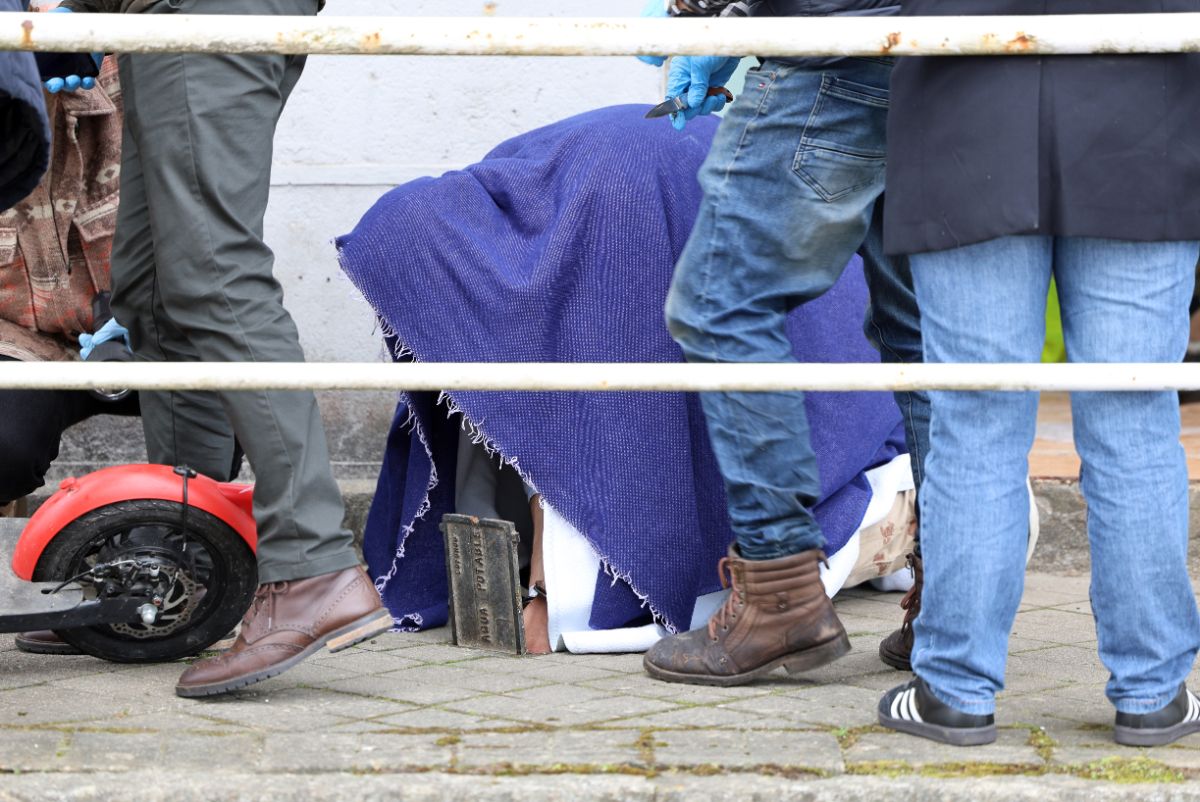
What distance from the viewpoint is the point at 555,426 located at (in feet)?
10.7

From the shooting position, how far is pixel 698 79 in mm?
2891

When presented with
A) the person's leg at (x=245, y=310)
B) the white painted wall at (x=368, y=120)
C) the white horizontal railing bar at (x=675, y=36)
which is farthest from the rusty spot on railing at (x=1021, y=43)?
the white painted wall at (x=368, y=120)

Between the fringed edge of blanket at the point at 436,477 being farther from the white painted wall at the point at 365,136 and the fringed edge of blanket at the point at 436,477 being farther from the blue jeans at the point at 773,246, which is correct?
the white painted wall at the point at 365,136

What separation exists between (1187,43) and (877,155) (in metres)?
0.70

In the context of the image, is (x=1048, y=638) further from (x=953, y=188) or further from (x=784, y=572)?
(x=953, y=188)

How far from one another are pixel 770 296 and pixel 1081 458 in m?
0.66

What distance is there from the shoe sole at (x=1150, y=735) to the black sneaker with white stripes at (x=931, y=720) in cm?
19

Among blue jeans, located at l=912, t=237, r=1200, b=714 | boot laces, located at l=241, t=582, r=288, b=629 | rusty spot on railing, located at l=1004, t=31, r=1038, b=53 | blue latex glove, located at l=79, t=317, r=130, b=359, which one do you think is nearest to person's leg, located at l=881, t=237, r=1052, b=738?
blue jeans, located at l=912, t=237, r=1200, b=714

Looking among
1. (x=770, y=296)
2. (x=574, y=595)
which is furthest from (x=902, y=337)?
(x=574, y=595)

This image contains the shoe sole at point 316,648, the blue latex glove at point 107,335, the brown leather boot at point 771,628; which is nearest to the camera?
the shoe sole at point 316,648

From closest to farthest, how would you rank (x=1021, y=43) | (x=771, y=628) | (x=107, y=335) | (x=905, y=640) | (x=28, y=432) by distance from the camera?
(x=1021, y=43) → (x=771, y=628) → (x=905, y=640) → (x=28, y=432) → (x=107, y=335)

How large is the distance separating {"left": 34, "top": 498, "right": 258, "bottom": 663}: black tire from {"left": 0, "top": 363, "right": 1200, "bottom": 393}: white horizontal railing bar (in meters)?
0.77

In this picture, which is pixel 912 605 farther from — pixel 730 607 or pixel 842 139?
pixel 842 139

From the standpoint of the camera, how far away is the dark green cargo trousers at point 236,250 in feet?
8.97
